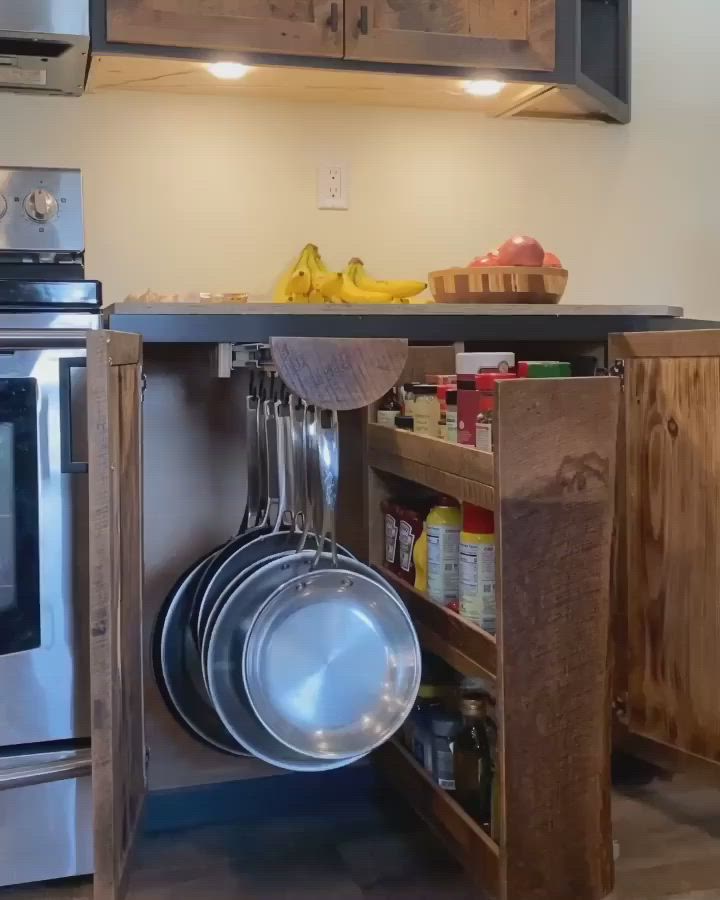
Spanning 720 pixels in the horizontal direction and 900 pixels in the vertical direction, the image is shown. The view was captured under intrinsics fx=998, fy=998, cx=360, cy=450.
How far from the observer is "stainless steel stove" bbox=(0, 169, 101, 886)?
1503mm

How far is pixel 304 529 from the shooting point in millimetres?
1518

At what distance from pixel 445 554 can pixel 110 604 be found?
1.82 feet

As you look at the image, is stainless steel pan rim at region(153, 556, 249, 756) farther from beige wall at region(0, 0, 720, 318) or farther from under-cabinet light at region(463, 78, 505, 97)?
under-cabinet light at region(463, 78, 505, 97)

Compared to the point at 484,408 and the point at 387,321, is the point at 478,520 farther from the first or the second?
the point at 387,321

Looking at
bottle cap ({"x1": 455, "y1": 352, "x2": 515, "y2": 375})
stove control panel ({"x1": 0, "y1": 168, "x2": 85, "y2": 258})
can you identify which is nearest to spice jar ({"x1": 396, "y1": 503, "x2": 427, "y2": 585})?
bottle cap ({"x1": 455, "y1": 352, "x2": 515, "y2": 375})

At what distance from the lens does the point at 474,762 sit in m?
1.52

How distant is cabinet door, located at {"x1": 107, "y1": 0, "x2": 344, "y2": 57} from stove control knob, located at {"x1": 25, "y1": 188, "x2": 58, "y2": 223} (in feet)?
1.24

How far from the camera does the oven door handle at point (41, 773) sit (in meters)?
1.40

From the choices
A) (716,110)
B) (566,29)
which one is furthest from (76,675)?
(716,110)

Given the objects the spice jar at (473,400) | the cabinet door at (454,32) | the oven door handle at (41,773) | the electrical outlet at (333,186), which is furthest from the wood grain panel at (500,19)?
the oven door handle at (41,773)

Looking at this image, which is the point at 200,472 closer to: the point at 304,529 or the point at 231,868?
the point at 304,529

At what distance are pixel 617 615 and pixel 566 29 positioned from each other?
45.8 inches

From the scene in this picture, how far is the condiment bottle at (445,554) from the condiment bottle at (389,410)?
9.9 inches

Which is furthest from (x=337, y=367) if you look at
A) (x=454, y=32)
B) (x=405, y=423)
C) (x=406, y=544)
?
(x=454, y=32)
